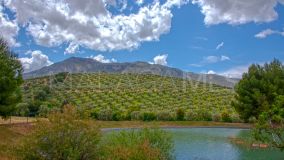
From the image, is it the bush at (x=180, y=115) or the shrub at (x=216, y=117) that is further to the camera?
the shrub at (x=216, y=117)

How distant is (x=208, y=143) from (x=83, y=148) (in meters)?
28.5

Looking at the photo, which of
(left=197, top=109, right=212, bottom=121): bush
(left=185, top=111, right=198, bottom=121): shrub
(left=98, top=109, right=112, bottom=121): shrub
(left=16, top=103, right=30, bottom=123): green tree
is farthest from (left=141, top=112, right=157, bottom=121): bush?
(left=16, top=103, right=30, bottom=123): green tree

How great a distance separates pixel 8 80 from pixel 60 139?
958 inches

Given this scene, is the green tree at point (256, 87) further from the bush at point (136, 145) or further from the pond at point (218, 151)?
the bush at point (136, 145)

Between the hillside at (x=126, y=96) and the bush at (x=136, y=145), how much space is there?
45894 mm

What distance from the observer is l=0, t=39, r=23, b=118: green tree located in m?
42.7

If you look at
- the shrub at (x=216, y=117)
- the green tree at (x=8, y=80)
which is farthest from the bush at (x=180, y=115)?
the green tree at (x=8, y=80)

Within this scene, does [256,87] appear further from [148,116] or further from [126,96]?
[126,96]

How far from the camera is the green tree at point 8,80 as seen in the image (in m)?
42.7

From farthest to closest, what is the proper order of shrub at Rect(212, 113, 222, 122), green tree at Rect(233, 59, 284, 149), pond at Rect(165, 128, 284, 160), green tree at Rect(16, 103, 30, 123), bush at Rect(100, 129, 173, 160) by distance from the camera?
shrub at Rect(212, 113, 222, 122)
green tree at Rect(16, 103, 30, 123)
green tree at Rect(233, 59, 284, 149)
pond at Rect(165, 128, 284, 160)
bush at Rect(100, 129, 173, 160)

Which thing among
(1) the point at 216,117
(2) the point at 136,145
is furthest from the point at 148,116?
(2) the point at 136,145

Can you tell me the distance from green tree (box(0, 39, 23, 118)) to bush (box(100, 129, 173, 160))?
19.1m

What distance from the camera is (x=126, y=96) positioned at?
348ft

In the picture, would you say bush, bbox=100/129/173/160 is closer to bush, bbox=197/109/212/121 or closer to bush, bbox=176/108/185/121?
bush, bbox=176/108/185/121
